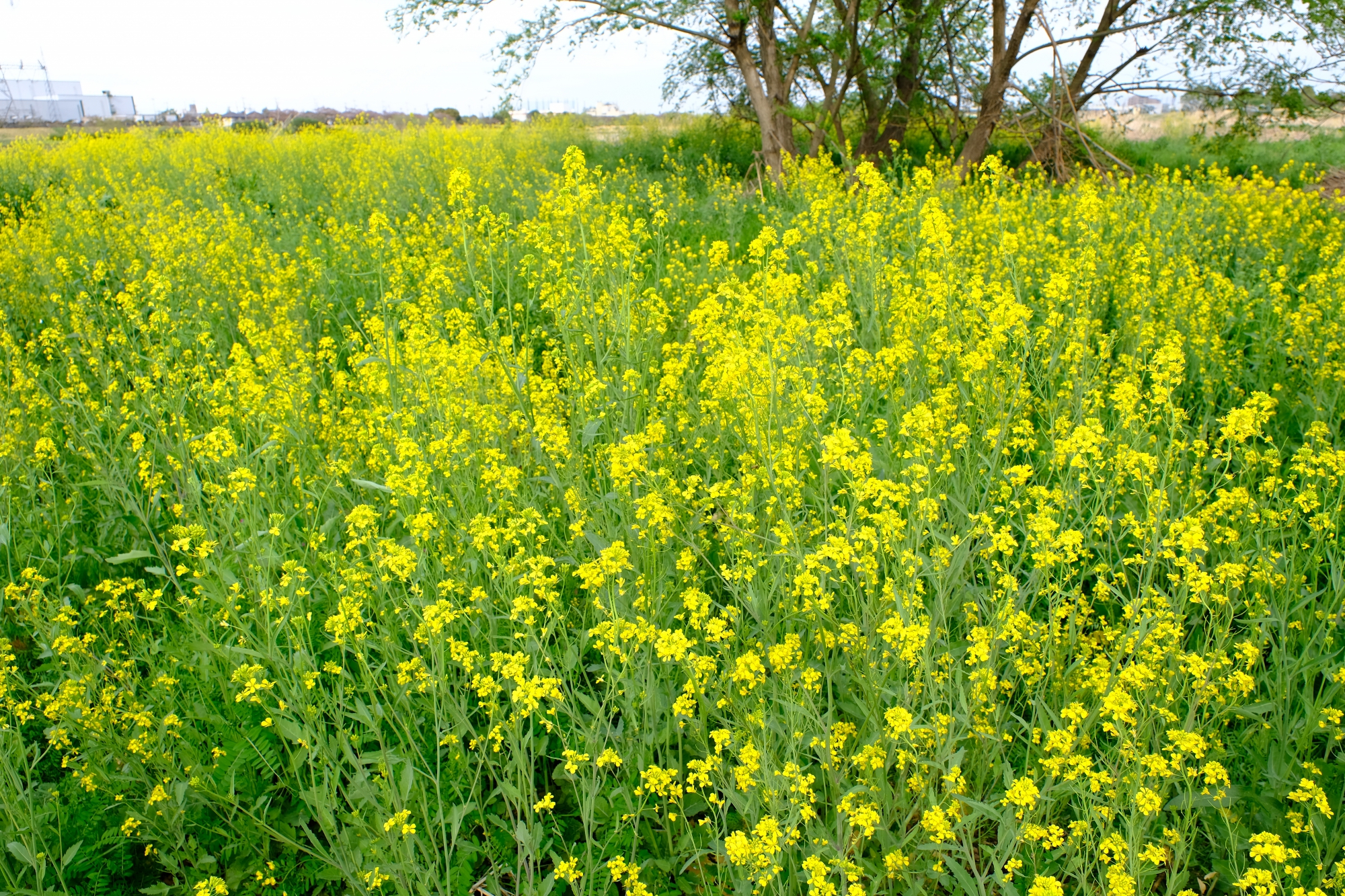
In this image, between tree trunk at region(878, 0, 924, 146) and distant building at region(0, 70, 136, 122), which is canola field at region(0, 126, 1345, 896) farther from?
distant building at region(0, 70, 136, 122)

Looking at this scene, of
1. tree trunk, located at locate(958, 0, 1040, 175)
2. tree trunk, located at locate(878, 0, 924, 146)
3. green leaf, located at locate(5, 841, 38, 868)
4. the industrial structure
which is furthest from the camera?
the industrial structure

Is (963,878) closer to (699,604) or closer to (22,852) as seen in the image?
(699,604)

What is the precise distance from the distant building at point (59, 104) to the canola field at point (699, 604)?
36.5 metres

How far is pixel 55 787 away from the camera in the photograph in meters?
2.22

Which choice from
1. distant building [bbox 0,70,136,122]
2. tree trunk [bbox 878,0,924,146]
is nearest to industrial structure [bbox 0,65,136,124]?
distant building [bbox 0,70,136,122]

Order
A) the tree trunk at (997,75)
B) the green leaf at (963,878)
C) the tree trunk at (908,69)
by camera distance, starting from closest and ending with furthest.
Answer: the green leaf at (963,878) < the tree trunk at (997,75) < the tree trunk at (908,69)

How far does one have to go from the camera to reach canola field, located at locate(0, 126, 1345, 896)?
193 cm

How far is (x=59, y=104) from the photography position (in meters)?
45.7

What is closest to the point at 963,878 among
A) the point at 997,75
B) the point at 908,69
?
the point at 997,75

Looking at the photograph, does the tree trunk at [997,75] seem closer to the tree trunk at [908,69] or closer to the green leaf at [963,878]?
the tree trunk at [908,69]

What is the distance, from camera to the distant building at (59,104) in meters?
34.8

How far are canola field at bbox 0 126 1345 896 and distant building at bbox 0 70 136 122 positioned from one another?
1438 inches

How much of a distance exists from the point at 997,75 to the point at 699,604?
10230mm

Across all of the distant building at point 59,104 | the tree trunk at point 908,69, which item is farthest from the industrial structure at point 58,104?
the tree trunk at point 908,69
